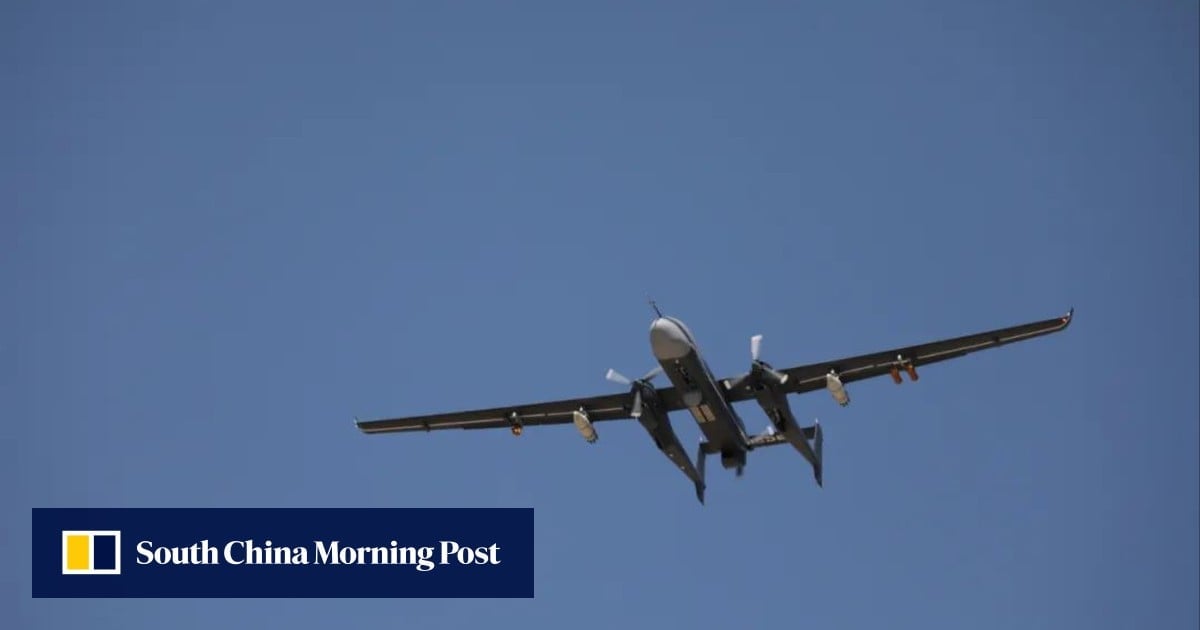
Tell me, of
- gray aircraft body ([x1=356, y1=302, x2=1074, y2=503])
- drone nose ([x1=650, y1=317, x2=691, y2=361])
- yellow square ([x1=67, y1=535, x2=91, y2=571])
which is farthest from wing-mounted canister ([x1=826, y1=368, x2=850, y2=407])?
yellow square ([x1=67, y1=535, x2=91, y2=571])

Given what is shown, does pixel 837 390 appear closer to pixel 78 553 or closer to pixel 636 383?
pixel 636 383

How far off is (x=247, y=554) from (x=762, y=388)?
20.2 m

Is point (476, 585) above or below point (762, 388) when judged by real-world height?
below

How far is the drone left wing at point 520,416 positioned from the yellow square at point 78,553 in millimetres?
11375

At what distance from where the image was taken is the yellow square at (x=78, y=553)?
58531 mm

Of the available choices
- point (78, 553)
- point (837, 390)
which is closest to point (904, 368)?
point (837, 390)

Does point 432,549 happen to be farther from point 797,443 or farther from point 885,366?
point 885,366

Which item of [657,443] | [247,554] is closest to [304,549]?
[247,554]

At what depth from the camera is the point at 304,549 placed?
57438 mm

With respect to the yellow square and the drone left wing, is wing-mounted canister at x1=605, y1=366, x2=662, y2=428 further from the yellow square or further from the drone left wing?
the yellow square

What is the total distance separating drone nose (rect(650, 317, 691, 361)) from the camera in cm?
5175

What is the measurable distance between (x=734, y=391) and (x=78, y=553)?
25.9m

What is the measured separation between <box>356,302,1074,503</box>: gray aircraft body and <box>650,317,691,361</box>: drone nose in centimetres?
3

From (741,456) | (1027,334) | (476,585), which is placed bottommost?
(476,585)
